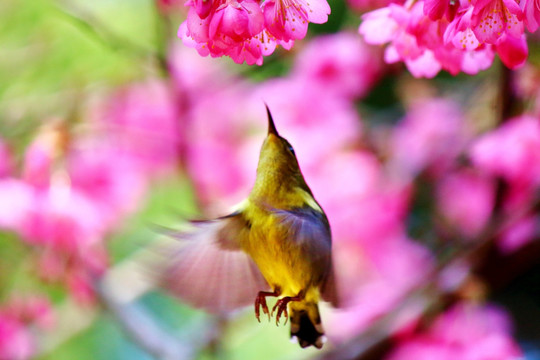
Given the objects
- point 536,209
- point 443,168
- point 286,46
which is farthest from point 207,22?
point 443,168

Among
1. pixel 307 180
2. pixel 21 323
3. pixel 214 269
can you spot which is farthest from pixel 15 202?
pixel 214 269

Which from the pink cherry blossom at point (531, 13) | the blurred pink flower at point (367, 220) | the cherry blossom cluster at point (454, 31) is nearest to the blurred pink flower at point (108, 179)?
the blurred pink flower at point (367, 220)

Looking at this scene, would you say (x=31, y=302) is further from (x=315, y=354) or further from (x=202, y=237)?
(x=202, y=237)

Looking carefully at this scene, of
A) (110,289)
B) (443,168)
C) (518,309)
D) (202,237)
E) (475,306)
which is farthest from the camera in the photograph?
(518,309)

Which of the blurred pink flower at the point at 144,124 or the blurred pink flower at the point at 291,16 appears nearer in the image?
the blurred pink flower at the point at 291,16

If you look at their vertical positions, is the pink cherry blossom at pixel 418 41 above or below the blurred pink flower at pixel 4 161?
below

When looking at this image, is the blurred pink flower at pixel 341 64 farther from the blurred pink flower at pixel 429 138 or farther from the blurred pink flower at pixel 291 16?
the blurred pink flower at pixel 291 16

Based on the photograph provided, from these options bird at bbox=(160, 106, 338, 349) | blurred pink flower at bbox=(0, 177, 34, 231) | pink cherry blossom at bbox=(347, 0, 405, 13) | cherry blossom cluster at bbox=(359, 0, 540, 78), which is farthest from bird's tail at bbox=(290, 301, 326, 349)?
pink cherry blossom at bbox=(347, 0, 405, 13)
